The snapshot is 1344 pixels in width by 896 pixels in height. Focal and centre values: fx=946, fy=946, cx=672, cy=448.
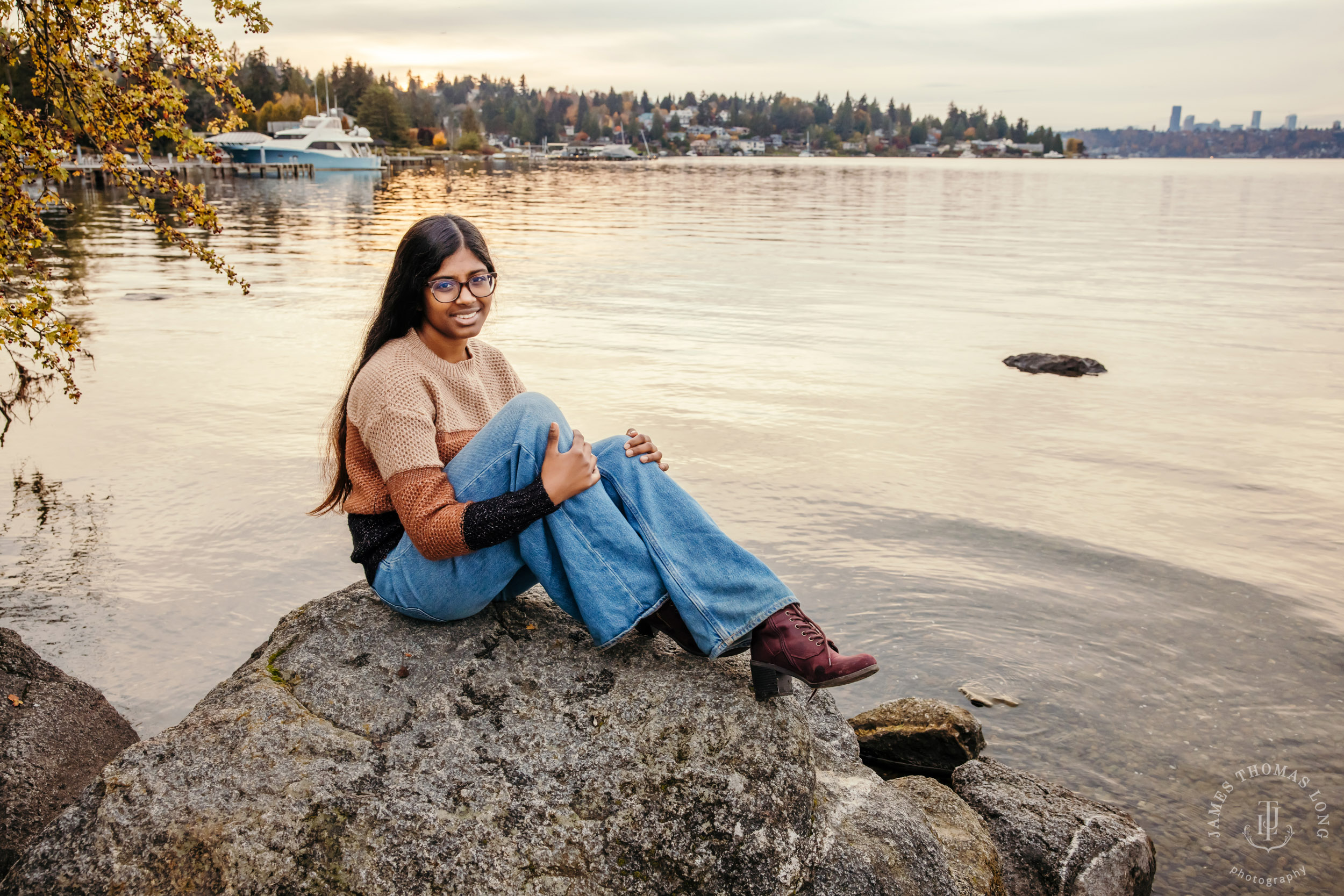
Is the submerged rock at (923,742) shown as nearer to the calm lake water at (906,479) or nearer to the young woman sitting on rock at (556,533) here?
the calm lake water at (906,479)

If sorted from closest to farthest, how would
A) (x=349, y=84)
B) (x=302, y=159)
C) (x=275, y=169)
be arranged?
(x=275, y=169) → (x=302, y=159) → (x=349, y=84)

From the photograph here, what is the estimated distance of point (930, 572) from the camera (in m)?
7.36

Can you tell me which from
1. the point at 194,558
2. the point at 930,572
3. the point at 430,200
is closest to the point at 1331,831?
the point at 930,572

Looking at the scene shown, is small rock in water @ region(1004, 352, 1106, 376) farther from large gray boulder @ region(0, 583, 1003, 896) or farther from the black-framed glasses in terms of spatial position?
the black-framed glasses

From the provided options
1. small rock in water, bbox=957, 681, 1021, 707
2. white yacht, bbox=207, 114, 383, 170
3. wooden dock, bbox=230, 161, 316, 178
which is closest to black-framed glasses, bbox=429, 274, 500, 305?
small rock in water, bbox=957, 681, 1021, 707

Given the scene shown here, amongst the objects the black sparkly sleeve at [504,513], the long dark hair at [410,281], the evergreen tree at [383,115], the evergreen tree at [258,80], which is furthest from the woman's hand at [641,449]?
the evergreen tree at [383,115]

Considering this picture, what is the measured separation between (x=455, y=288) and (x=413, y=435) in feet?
2.15

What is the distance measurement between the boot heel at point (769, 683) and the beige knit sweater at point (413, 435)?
1.06 meters

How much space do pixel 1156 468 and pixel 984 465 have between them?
1907 mm

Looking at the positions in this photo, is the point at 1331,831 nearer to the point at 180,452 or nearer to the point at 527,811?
the point at 527,811

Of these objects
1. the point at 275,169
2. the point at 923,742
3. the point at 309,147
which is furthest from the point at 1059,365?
the point at 309,147

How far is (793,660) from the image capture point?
3.09 m

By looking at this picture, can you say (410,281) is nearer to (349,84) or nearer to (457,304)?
(457,304)

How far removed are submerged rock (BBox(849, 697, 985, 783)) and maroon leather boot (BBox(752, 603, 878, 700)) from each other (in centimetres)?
176
